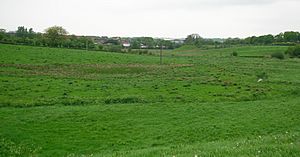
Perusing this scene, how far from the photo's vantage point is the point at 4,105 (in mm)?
24031

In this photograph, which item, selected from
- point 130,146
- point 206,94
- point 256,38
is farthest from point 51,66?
point 256,38

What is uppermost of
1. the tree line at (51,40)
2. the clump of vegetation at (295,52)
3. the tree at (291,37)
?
the tree at (291,37)

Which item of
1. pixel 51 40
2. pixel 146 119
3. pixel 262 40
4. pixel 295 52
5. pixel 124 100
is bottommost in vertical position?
pixel 146 119

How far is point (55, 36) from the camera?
107 m

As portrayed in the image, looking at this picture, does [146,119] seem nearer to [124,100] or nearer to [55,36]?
[124,100]

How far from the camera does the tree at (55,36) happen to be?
9487cm

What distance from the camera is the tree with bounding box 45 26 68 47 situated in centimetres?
9487

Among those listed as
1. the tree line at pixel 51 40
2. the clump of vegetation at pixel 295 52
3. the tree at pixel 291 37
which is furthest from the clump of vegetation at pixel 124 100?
the tree at pixel 291 37

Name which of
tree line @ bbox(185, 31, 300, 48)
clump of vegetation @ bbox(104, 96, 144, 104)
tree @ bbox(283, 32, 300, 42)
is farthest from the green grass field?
tree @ bbox(283, 32, 300, 42)

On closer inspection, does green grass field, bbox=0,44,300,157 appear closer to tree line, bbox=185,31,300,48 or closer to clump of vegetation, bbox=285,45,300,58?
clump of vegetation, bbox=285,45,300,58

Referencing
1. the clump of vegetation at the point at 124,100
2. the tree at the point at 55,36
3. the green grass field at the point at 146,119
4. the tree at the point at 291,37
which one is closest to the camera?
the green grass field at the point at 146,119

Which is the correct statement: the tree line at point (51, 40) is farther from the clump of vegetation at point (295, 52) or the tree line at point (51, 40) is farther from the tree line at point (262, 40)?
the tree line at point (262, 40)

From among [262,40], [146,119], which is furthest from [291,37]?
[146,119]

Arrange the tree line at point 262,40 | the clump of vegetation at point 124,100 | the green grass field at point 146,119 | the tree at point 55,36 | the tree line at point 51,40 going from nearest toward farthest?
the green grass field at point 146,119
the clump of vegetation at point 124,100
the tree line at point 51,40
the tree at point 55,36
the tree line at point 262,40
